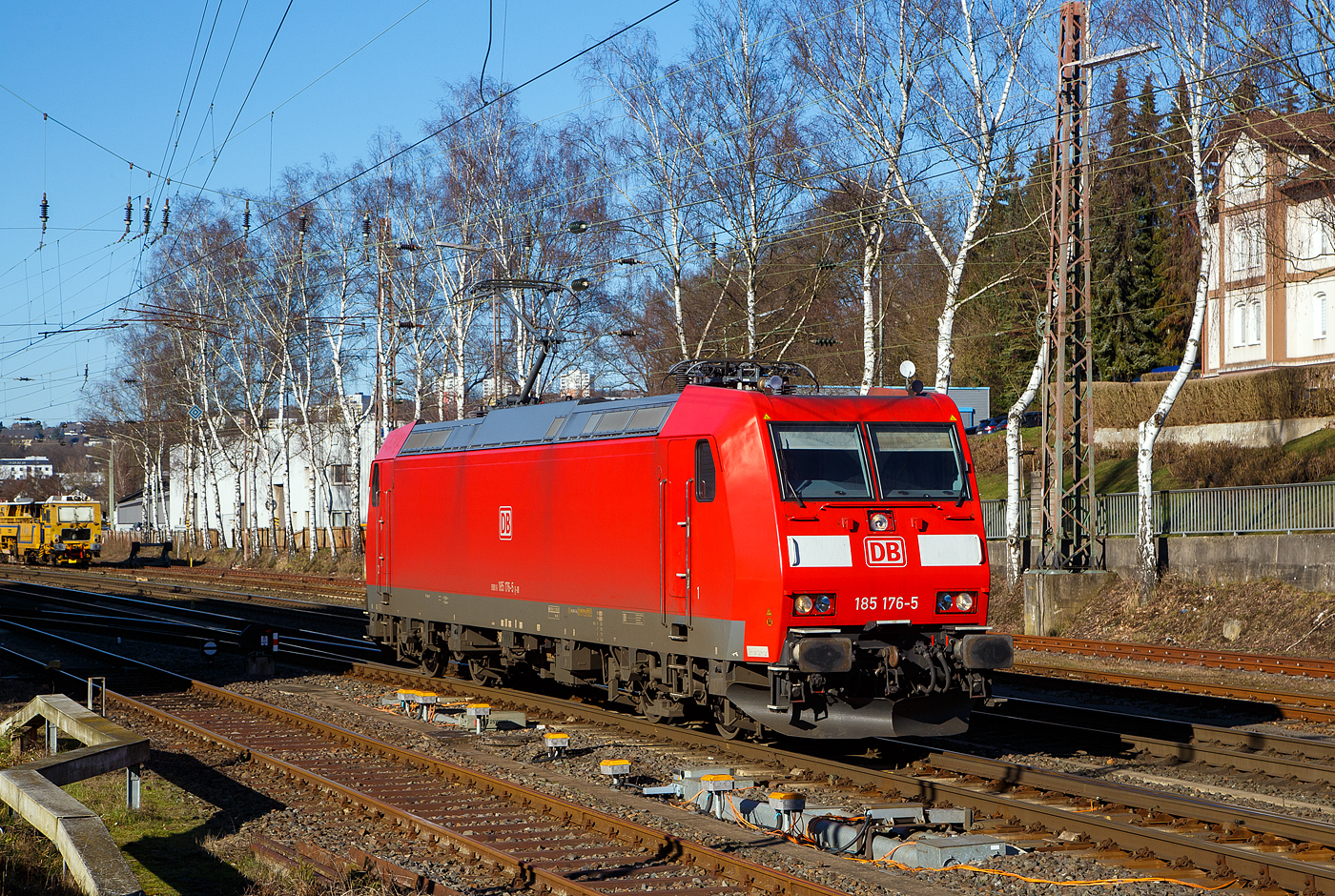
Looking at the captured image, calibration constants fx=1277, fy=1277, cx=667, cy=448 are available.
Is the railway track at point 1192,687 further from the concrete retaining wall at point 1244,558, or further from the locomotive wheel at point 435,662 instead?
the locomotive wheel at point 435,662

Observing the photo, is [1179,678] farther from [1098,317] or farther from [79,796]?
[1098,317]

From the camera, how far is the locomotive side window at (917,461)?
1220 cm

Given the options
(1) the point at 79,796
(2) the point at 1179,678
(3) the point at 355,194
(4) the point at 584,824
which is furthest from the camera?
(3) the point at 355,194

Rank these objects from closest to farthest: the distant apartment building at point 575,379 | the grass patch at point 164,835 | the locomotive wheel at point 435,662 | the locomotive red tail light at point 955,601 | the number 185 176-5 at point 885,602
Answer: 1. the grass patch at point 164,835
2. the number 185 176-5 at point 885,602
3. the locomotive red tail light at point 955,601
4. the locomotive wheel at point 435,662
5. the distant apartment building at point 575,379

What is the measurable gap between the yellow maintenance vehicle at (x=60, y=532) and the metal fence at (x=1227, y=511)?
46.3m

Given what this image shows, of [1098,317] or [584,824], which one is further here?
[1098,317]

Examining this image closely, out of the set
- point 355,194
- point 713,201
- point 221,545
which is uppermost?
point 355,194

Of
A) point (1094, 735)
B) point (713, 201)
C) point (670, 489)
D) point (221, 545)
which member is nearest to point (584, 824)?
point (670, 489)

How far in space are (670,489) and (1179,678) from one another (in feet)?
30.2

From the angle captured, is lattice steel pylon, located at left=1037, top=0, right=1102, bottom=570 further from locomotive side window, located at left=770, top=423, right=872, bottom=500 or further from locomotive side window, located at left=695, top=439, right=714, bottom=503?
locomotive side window, located at left=695, top=439, right=714, bottom=503

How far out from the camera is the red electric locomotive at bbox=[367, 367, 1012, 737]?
11.5 m

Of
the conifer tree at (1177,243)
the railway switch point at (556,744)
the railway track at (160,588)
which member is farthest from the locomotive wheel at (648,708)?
the railway track at (160,588)

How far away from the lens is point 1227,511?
24.2 metres

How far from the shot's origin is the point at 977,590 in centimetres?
1212
